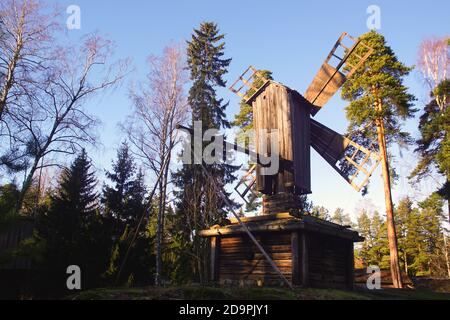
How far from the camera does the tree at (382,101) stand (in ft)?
73.0

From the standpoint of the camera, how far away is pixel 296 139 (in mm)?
12234

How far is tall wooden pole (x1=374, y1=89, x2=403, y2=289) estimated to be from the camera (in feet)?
64.6

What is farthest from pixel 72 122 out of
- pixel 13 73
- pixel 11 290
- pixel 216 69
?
pixel 216 69

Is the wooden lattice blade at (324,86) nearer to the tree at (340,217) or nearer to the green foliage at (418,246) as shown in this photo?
the green foliage at (418,246)

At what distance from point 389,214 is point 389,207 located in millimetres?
447

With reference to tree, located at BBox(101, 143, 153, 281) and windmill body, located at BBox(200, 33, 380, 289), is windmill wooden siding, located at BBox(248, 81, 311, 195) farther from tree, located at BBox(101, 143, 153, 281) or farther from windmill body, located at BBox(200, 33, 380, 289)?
tree, located at BBox(101, 143, 153, 281)

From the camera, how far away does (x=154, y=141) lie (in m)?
18.5

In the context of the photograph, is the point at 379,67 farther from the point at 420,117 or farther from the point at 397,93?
the point at 420,117

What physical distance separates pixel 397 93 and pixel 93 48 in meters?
18.3

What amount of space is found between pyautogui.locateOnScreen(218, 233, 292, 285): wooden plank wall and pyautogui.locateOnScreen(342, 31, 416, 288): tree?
1328 centimetres

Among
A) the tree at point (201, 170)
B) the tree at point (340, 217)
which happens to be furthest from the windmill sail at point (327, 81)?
the tree at point (340, 217)

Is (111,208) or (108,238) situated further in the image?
(111,208)

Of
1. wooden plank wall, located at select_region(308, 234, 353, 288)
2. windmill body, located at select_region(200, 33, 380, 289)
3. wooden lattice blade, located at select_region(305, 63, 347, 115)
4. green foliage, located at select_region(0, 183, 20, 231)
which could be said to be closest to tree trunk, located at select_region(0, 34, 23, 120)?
green foliage, located at select_region(0, 183, 20, 231)

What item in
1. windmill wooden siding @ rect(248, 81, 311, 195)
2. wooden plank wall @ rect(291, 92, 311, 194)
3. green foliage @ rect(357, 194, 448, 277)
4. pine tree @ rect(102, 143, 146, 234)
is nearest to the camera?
windmill wooden siding @ rect(248, 81, 311, 195)
